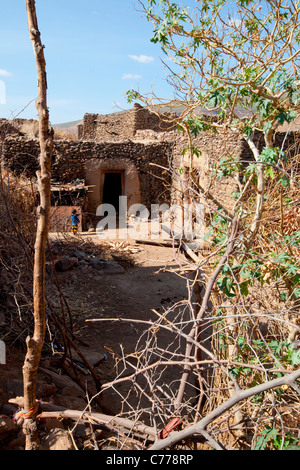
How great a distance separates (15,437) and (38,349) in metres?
0.82

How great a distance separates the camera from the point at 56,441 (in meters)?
2.07

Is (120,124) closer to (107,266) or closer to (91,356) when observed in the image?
(107,266)

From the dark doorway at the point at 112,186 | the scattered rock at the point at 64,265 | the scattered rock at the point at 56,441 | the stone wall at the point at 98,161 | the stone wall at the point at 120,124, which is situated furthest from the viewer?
the dark doorway at the point at 112,186

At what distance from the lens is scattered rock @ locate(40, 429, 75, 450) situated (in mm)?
2041

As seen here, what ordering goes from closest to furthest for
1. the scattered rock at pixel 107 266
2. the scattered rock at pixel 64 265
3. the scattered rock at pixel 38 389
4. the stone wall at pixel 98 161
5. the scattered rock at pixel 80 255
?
the scattered rock at pixel 38 389
the scattered rock at pixel 64 265
the scattered rock at pixel 107 266
the scattered rock at pixel 80 255
the stone wall at pixel 98 161

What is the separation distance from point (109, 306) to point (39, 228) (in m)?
4.78

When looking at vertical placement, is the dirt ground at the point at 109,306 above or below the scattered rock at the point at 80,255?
below

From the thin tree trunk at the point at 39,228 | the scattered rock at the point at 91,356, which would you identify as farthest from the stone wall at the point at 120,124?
the thin tree trunk at the point at 39,228

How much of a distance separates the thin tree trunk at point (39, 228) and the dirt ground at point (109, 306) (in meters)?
0.81

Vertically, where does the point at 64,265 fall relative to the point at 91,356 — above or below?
above

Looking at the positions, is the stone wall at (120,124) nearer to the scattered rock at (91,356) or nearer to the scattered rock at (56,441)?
the scattered rock at (91,356)

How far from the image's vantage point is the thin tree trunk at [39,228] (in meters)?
1.64

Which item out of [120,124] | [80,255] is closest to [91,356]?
[80,255]
